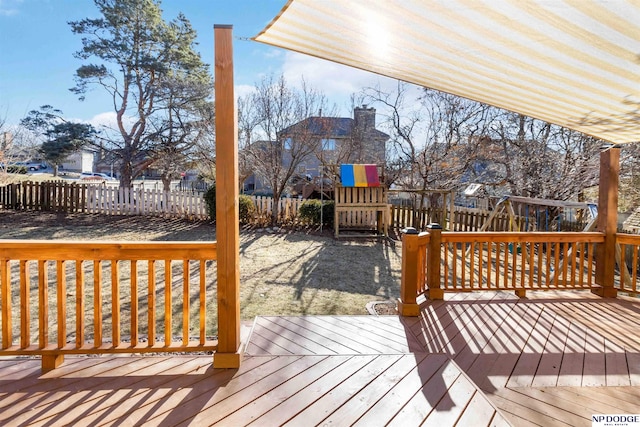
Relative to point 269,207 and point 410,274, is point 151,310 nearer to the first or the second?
point 410,274

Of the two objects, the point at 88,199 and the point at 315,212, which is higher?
the point at 88,199

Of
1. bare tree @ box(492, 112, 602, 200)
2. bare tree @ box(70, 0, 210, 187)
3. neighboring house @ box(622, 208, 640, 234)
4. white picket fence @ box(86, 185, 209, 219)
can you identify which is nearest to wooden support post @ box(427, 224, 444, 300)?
neighboring house @ box(622, 208, 640, 234)

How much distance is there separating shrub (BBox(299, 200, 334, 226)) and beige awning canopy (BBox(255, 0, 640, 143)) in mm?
6116

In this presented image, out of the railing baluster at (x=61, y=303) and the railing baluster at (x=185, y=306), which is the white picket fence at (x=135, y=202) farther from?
the railing baluster at (x=185, y=306)

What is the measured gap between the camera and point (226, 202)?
2137mm

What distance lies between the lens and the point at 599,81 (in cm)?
250

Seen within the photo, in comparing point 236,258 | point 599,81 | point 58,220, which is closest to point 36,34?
point 58,220

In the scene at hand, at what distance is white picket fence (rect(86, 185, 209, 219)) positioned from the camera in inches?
403

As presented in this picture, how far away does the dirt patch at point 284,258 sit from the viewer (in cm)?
408

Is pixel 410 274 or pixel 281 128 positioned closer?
pixel 410 274

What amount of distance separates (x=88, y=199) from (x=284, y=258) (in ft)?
26.9

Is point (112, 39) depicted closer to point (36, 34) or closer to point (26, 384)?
point (36, 34)

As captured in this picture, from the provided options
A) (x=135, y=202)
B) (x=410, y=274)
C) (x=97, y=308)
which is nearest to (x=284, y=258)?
(x=410, y=274)

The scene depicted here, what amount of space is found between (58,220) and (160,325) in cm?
862
